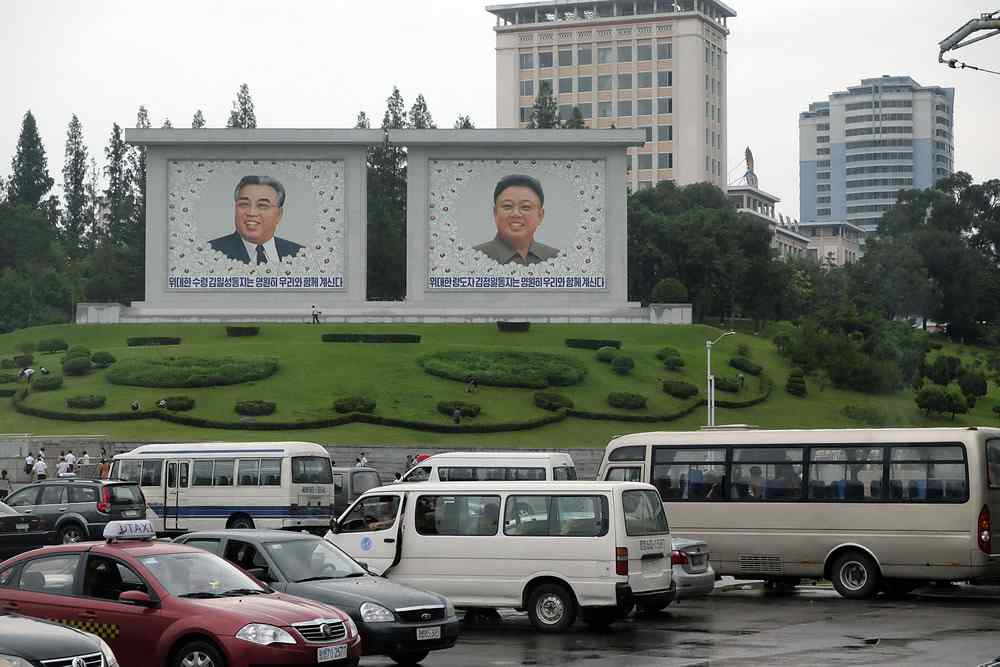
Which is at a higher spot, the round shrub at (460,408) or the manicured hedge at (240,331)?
the manicured hedge at (240,331)

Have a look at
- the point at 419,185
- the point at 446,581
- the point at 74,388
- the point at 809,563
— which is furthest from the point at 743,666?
the point at 419,185

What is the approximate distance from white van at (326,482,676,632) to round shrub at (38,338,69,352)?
196ft

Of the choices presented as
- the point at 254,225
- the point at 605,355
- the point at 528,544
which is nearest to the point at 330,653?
the point at 528,544

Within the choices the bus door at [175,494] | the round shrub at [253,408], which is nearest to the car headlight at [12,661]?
the bus door at [175,494]

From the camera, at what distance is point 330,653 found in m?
→ 13.3

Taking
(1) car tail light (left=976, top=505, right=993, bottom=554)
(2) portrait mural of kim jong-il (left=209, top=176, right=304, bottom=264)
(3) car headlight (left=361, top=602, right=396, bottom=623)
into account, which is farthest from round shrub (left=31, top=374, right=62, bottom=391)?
(3) car headlight (left=361, top=602, right=396, bottom=623)

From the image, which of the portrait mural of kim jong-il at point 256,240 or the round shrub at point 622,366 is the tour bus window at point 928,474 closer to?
the round shrub at point 622,366

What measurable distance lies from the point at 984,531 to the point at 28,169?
12671 centimetres

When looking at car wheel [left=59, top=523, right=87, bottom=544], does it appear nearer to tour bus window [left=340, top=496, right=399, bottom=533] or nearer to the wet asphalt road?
tour bus window [left=340, top=496, right=399, bottom=533]

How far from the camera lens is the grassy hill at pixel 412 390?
58188 millimetres

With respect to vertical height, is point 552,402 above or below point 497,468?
above

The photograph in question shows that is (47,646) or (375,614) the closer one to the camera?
(47,646)

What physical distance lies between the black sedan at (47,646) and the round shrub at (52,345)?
67.1 m

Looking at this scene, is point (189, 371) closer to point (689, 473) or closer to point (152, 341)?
point (152, 341)
